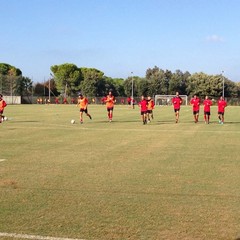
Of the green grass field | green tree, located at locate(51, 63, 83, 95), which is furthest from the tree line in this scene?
the green grass field

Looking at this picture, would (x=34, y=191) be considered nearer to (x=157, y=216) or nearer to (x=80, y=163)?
(x=157, y=216)

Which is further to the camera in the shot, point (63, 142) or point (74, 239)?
point (63, 142)

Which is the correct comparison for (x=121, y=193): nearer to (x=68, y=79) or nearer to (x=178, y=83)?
(x=178, y=83)

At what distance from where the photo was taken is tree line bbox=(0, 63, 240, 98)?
108 m

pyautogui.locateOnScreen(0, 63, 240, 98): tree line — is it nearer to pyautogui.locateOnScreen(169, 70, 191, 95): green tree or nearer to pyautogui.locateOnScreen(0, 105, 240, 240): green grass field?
pyautogui.locateOnScreen(169, 70, 191, 95): green tree

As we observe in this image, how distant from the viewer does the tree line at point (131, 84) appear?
353 feet

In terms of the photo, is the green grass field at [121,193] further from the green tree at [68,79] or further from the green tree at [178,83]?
the green tree at [68,79]

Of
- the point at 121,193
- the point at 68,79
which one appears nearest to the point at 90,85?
the point at 68,79

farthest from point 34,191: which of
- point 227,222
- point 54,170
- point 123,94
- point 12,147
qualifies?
point 123,94

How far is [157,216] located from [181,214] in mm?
360

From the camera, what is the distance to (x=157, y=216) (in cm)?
598

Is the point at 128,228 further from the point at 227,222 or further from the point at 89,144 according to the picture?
the point at 89,144

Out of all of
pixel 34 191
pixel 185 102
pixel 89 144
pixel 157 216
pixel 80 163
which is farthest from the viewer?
pixel 185 102

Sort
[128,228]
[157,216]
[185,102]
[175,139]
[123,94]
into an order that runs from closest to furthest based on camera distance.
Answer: [128,228] → [157,216] → [175,139] → [185,102] → [123,94]
